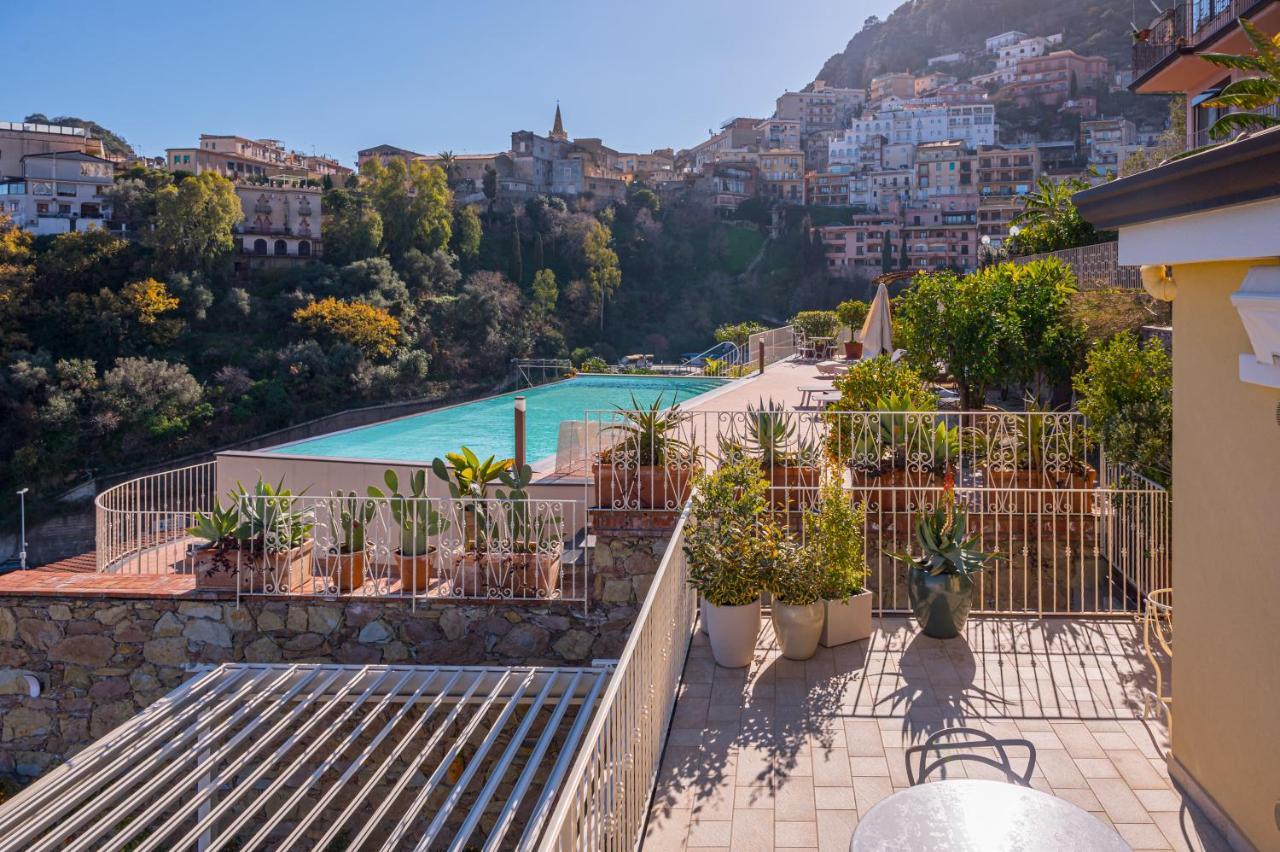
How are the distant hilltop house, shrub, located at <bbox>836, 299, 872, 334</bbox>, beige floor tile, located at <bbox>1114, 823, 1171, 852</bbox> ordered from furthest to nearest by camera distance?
the distant hilltop house < shrub, located at <bbox>836, 299, 872, 334</bbox> < beige floor tile, located at <bbox>1114, 823, 1171, 852</bbox>

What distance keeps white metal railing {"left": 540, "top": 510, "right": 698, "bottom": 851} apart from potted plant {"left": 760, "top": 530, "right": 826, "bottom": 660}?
58 cm

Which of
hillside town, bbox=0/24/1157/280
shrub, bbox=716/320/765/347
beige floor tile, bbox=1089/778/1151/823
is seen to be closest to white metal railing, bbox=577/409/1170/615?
beige floor tile, bbox=1089/778/1151/823

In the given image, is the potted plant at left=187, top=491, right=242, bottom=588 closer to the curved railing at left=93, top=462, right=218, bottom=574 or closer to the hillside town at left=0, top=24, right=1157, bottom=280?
the curved railing at left=93, top=462, right=218, bottom=574

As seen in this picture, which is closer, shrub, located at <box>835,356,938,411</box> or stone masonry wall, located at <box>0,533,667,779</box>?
stone masonry wall, located at <box>0,533,667,779</box>

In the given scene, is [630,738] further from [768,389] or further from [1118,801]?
[768,389]

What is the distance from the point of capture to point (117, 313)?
1499 inches

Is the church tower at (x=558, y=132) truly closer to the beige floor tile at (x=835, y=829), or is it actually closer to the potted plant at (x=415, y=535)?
the potted plant at (x=415, y=535)

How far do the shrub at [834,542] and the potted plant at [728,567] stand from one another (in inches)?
13.9

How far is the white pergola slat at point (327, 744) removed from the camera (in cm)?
539

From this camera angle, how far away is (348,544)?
7.70 meters

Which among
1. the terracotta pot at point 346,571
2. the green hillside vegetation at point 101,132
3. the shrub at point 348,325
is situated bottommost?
the terracotta pot at point 346,571

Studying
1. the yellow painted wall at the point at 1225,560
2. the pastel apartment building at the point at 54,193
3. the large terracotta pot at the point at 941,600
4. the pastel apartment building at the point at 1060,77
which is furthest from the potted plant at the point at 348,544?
the pastel apartment building at the point at 1060,77

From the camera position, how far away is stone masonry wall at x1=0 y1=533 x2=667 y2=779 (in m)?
7.41

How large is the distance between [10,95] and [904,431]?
80.9 meters
